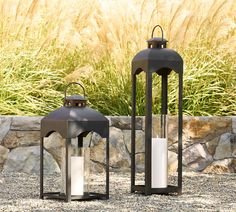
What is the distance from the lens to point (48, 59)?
29.1 feet

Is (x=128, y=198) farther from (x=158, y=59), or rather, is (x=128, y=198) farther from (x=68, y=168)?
(x=158, y=59)

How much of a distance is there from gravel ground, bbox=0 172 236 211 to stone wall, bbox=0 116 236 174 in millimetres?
363

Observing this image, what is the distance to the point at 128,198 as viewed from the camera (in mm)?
6285

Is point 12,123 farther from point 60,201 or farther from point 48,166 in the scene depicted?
point 60,201

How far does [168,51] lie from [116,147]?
1.88 metres

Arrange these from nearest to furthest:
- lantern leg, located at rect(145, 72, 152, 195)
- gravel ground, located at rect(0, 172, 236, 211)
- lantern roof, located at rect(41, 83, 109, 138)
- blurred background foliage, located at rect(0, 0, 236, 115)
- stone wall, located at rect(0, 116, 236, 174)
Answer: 1. gravel ground, located at rect(0, 172, 236, 211)
2. lantern roof, located at rect(41, 83, 109, 138)
3. lantern leg, located at rect(145, 72, 152, 195)
4. stone wall, located at rect(0, 116, 236, 174)
5. blurred background foliage, located at rect(0, 0, 236, 115)

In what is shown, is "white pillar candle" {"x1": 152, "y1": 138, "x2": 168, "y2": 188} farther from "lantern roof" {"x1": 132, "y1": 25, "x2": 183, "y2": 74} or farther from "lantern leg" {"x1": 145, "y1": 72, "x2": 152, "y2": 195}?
"lantern roof" {"x1": 132, "y1": 25, "x2": 183, "y2": 74}

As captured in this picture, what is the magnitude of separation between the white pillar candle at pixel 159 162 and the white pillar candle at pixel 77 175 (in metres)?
0.62

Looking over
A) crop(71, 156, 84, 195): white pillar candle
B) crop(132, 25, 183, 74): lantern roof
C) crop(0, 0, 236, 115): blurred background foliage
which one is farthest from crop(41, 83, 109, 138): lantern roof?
crop(0, 0, 236, 115): blurred background foliage

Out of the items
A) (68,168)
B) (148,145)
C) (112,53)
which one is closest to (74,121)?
(68,168)

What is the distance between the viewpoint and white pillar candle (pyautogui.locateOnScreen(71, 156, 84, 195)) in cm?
607

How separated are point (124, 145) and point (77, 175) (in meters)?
2.07

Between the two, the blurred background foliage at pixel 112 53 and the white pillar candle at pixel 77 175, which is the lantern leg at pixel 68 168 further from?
the blurred background foliage at pixel 112 53

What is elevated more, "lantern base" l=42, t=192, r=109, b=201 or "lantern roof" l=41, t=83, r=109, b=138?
"lantern roof" l=41, t=83, r=109, b=138
